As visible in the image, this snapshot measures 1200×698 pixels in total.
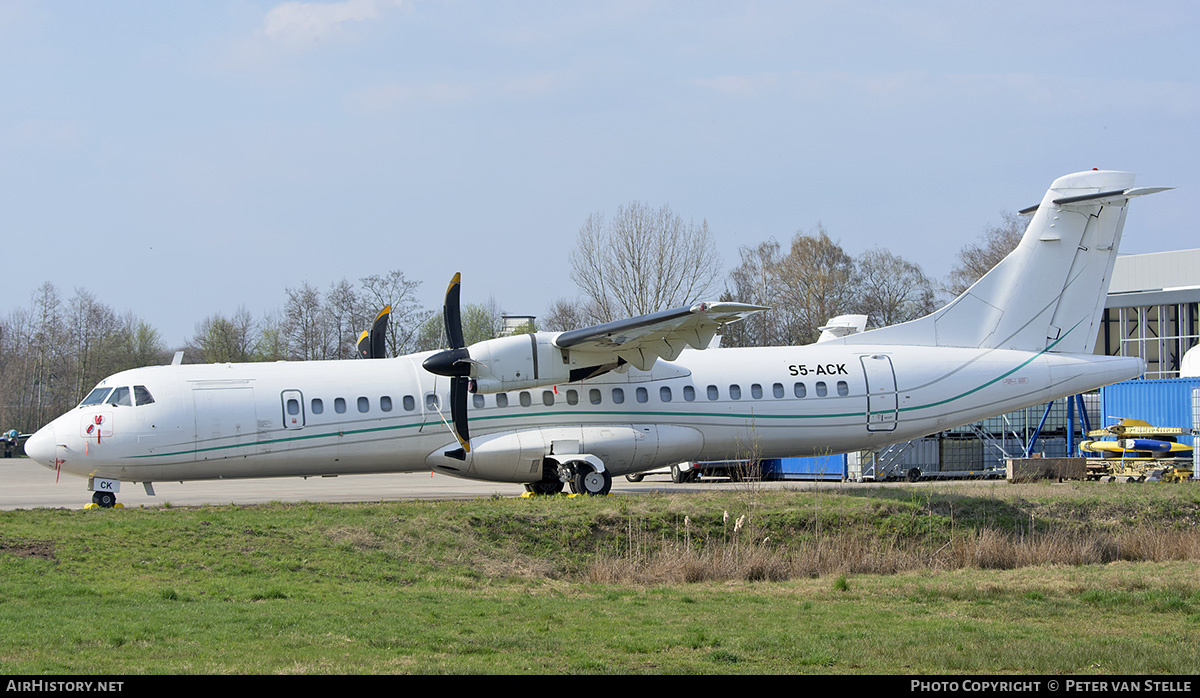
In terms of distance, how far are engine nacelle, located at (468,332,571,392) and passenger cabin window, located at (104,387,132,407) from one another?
6559 mm

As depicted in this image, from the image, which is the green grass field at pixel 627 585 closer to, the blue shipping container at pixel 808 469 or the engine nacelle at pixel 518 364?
the engine nacelle at pixel 518 364

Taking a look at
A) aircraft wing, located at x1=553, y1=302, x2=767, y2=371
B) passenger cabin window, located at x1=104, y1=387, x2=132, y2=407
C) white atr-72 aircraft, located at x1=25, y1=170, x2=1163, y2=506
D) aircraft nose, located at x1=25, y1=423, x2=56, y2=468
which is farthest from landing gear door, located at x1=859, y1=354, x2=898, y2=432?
aircraft nose, located at x1=25, y1=423, x2=56, y2=468

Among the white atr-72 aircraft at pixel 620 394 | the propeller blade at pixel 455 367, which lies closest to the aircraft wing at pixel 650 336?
the white atr-72 aircraft at pixel 620 394

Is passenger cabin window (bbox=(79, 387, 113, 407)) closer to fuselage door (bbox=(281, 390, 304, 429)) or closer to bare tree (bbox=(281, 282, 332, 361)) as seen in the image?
fuselage door (bbox=(281, 390, 304, 429))

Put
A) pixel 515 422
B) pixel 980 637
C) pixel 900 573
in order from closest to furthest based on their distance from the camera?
pixel 980 637, pixel 900 573, pixel 515 422

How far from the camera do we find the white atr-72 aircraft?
20.3 metres

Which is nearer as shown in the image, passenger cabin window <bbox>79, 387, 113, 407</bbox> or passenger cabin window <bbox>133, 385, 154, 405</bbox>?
passenger cabin window <bbox>133, 385, 154, 405</bbox>

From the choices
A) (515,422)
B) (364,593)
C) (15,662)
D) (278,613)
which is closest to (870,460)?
(515,422)

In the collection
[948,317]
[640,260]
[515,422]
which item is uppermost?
[640,260]

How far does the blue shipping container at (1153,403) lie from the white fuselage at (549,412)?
14280 millimetres

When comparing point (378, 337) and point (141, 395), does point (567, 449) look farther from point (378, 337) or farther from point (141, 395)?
point (141, 395)
